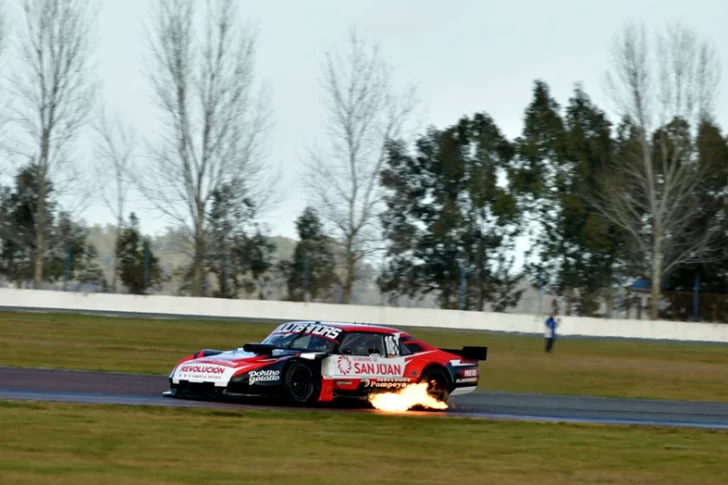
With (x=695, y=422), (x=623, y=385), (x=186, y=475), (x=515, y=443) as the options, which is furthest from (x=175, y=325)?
(x=186, y=475)

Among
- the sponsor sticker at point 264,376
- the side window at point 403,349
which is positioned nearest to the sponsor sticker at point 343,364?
the sponsor sticker at point 264,376

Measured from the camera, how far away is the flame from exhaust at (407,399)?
1568 cm

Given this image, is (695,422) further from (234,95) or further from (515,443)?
(234,95)

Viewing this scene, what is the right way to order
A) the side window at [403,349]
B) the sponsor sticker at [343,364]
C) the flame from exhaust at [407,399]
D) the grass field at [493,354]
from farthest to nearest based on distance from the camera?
the grass field at [493,354] < the side window at [403,349] < the flame from exhaust at [407,399] < the sponsor sticker at [343,364]

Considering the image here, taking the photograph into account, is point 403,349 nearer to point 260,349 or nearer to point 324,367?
point 324,367

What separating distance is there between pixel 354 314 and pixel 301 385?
24.8 meters

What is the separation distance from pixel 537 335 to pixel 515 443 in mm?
28815

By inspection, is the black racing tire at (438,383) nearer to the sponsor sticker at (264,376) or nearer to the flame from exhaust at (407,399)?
the flame from exhaust at (407,399)

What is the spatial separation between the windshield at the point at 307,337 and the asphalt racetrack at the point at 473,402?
0.85m

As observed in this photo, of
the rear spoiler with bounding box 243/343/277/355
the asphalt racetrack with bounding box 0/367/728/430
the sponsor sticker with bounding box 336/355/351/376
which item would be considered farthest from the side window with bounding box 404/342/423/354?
the rear spoiler with bounding box 243/343/277/355

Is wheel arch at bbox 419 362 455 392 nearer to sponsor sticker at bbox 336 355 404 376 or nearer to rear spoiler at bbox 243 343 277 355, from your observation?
sponsor sticker at bbox 336 355 404 376

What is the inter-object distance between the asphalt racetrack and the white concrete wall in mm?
20227

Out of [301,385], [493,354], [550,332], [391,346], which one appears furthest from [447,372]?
[550,332]

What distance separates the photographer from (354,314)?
39.5 m
